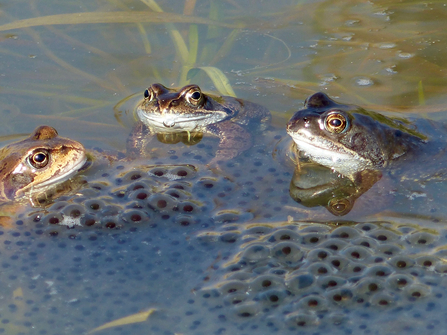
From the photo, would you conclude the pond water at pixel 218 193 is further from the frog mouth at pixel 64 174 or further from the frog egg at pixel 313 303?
the frog mouth at pixel 64 174

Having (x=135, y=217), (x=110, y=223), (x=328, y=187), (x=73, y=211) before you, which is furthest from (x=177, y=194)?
(x=328, y=187)

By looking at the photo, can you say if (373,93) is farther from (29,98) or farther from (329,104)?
(29,98)

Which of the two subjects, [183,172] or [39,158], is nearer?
[39,158]

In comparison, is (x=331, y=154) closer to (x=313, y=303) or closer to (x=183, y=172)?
(x=183, y=172)

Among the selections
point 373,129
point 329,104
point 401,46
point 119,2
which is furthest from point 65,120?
point 401,46

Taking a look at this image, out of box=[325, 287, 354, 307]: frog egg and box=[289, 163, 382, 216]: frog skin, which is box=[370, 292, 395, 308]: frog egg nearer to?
box=[325, 287, 354, 307]: frog egg

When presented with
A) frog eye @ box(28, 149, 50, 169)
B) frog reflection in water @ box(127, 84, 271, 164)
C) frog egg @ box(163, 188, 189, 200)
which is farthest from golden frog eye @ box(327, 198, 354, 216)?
frog eye @ box(28, 149, 50, 169)

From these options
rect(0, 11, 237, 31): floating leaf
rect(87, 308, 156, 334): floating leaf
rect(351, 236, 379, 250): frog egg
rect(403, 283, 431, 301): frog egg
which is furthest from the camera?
rect(0, 11, 237, 31): floating leaf
